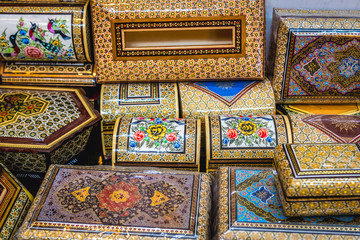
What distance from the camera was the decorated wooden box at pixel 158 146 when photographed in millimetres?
1629

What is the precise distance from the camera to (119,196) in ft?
4.62

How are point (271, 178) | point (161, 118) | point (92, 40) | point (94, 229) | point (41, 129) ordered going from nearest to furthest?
1. point (94, 229)
2. point (271, 178)
3. point (41, 129)
4. point (161, 118)
5. point (92, 40)

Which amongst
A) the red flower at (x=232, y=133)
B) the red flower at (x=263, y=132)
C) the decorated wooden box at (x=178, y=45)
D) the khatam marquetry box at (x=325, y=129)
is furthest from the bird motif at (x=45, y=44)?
the khatam marquetry box at (x=325, y=129)

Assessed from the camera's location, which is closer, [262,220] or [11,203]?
[262,220]

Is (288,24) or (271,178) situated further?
(288,24)

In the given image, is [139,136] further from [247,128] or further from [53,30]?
[53,30]

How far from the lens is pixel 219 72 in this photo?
6.04 feet

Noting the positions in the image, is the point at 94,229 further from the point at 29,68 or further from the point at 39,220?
the point at 29,68

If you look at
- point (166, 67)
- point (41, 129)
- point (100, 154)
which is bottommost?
point (100, 154)

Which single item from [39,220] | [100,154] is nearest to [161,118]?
[100,154]

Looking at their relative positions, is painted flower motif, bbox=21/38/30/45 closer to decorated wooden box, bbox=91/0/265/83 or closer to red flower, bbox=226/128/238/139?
decorated wooden box, bbox=91/0/265/83

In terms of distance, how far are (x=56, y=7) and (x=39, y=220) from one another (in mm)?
945

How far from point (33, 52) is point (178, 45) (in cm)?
66

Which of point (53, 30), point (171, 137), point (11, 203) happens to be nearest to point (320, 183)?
point (171, 137)
